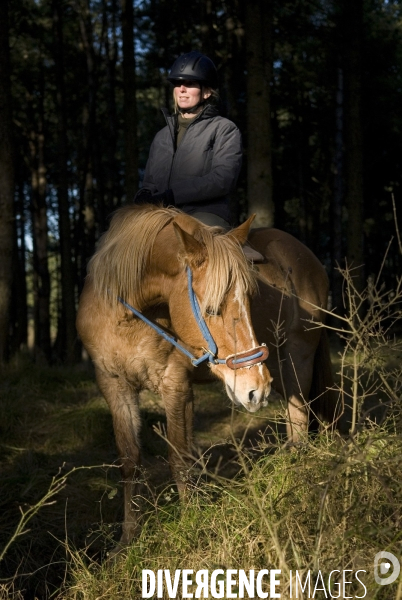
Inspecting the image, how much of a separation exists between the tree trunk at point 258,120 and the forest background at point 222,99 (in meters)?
0.02

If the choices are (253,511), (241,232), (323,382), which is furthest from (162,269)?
(323,382)

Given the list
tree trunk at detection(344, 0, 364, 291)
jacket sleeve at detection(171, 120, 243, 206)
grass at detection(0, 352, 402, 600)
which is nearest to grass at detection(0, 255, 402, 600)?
grass at detection(0, 352, 402, 600)

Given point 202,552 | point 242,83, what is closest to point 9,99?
point 202,552

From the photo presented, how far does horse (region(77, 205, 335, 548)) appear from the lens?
171 inches

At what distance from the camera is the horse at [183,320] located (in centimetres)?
436

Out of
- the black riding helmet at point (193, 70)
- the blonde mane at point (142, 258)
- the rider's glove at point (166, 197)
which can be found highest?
the black riding helmet at point (193, 70)

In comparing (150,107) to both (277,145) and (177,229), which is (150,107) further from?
(177,229)

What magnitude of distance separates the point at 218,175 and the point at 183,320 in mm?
1406

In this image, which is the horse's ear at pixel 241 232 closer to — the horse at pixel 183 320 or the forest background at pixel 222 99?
the horse at pixel 183 320

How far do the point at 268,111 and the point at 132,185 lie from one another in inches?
193

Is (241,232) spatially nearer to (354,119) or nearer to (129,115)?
(129,115)

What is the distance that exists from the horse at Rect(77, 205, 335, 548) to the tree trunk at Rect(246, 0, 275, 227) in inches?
169

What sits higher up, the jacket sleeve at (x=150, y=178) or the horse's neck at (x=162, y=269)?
the jacket sleeve at (x=150, y=178)

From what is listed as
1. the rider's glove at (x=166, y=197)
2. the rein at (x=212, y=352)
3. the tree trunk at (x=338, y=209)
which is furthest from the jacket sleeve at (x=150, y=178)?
the tree trunk at (x=338, y=209)
